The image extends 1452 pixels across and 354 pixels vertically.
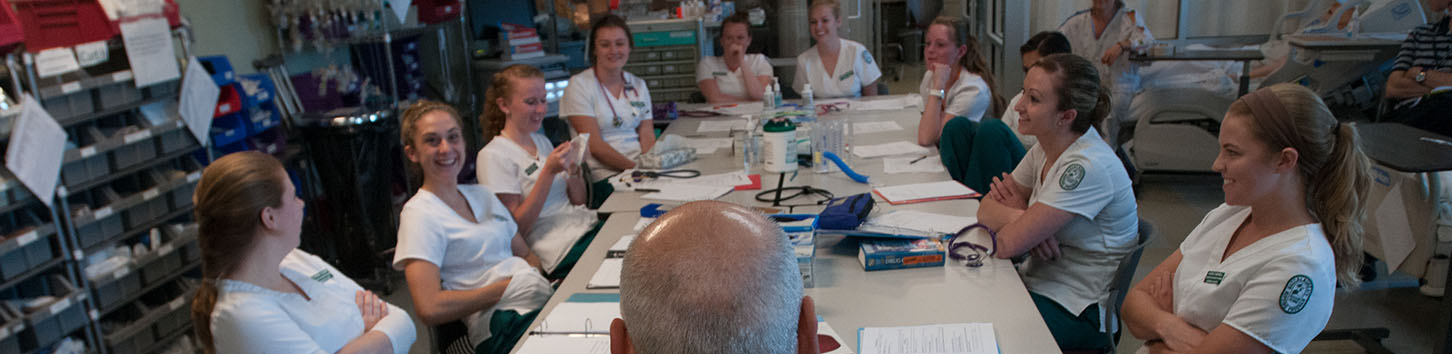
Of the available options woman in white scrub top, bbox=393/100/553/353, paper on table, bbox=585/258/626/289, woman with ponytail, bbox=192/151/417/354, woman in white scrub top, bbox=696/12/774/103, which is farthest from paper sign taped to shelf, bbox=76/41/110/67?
woman in white scrub top, bbox=696/12/774/103

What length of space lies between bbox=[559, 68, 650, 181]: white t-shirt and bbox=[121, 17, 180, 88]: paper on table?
4.69ft

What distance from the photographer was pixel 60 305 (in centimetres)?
273

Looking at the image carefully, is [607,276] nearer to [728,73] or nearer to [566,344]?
[566,344]

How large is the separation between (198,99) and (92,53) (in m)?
0.43

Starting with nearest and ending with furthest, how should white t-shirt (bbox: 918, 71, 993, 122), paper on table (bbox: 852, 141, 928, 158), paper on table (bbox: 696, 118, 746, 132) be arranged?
paper on table (bbox: 852, 141, 928, 158), white t-shirt (bbox: 918, 71, 993, 122), paper on table (bbox: 696, 118, 746, 132)

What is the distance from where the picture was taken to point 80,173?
2.86 m

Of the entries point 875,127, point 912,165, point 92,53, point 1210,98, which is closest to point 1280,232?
point 912,165

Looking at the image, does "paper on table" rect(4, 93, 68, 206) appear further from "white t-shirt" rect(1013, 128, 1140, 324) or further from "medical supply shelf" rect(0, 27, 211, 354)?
"white t-shirt" rect(1013, 128, 1140, 324)

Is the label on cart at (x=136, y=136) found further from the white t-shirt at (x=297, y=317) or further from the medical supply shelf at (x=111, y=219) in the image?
the white t-shirt at (x=297, y=317)

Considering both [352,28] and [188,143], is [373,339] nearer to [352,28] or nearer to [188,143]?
[188,143]

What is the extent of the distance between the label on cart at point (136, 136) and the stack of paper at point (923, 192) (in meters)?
2.45

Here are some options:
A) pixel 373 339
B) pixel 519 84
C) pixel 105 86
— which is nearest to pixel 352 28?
pixel 105 86

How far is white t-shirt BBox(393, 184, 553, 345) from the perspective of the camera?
7.47ft

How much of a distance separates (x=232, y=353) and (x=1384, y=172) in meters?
3.69
